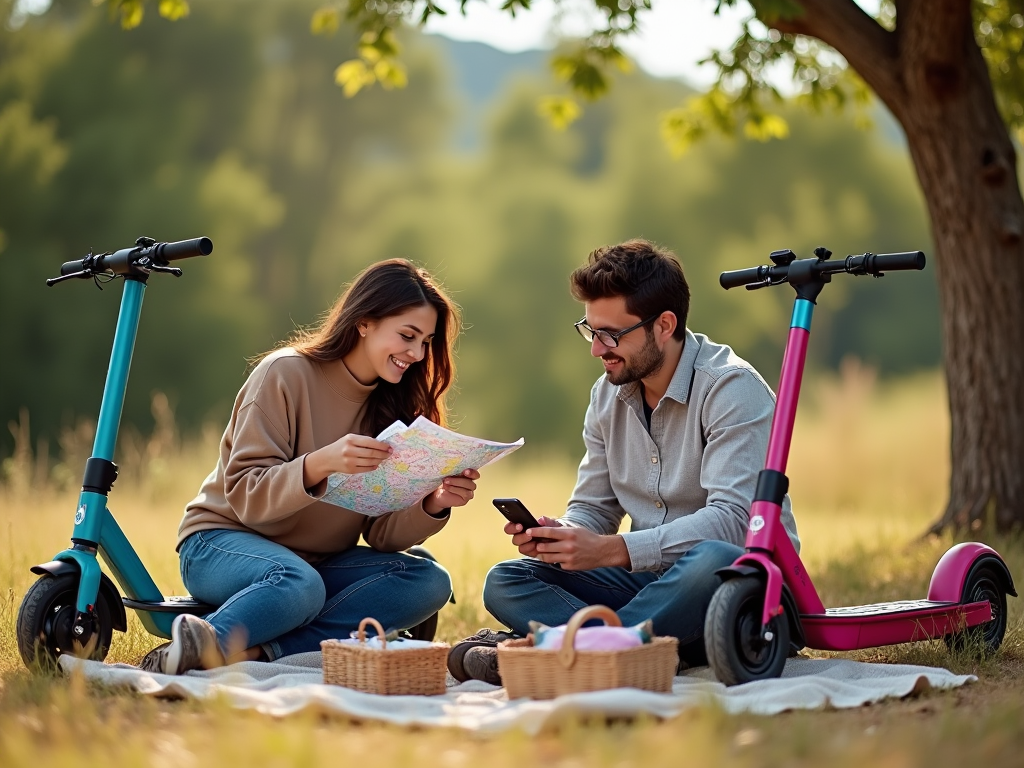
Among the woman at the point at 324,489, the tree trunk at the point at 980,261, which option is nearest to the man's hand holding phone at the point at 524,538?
the woman at the point at 324,489

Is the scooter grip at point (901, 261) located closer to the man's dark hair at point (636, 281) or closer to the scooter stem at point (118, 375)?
the man's dark hair at point (636, 281)

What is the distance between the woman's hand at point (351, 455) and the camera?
335 centimetres

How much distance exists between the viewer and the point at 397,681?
3.11 meters

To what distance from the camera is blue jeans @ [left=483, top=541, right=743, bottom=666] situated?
10.8 ft

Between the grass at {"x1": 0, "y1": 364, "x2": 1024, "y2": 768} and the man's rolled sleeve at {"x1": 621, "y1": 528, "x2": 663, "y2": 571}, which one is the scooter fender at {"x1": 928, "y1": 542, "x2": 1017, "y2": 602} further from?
the man's rolled sleeve at {"x1": 621, "y1": 528, "x2": 663, "y2": 571}

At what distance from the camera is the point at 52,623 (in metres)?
3.38

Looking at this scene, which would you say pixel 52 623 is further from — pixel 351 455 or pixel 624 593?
pixel 624 593

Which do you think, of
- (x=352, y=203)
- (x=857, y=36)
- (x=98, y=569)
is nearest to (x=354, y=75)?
(x=857, y=36)

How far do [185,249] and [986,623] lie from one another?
2.71 meters

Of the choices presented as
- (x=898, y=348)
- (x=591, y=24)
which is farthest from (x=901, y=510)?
(x=898, y=348)

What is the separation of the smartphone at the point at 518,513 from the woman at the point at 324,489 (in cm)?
32

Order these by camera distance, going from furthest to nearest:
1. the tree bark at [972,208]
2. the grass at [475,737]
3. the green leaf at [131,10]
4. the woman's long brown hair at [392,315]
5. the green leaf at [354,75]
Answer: the green leaf at [354,75] → the tree bark at [972,208] → the green leaf at [131,10] → the woman's long brown hair at [392,315] → the grass at [475,737]

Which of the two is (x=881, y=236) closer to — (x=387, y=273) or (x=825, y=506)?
(x=825, y=506)

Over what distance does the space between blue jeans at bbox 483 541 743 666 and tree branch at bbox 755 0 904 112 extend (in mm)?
3534
